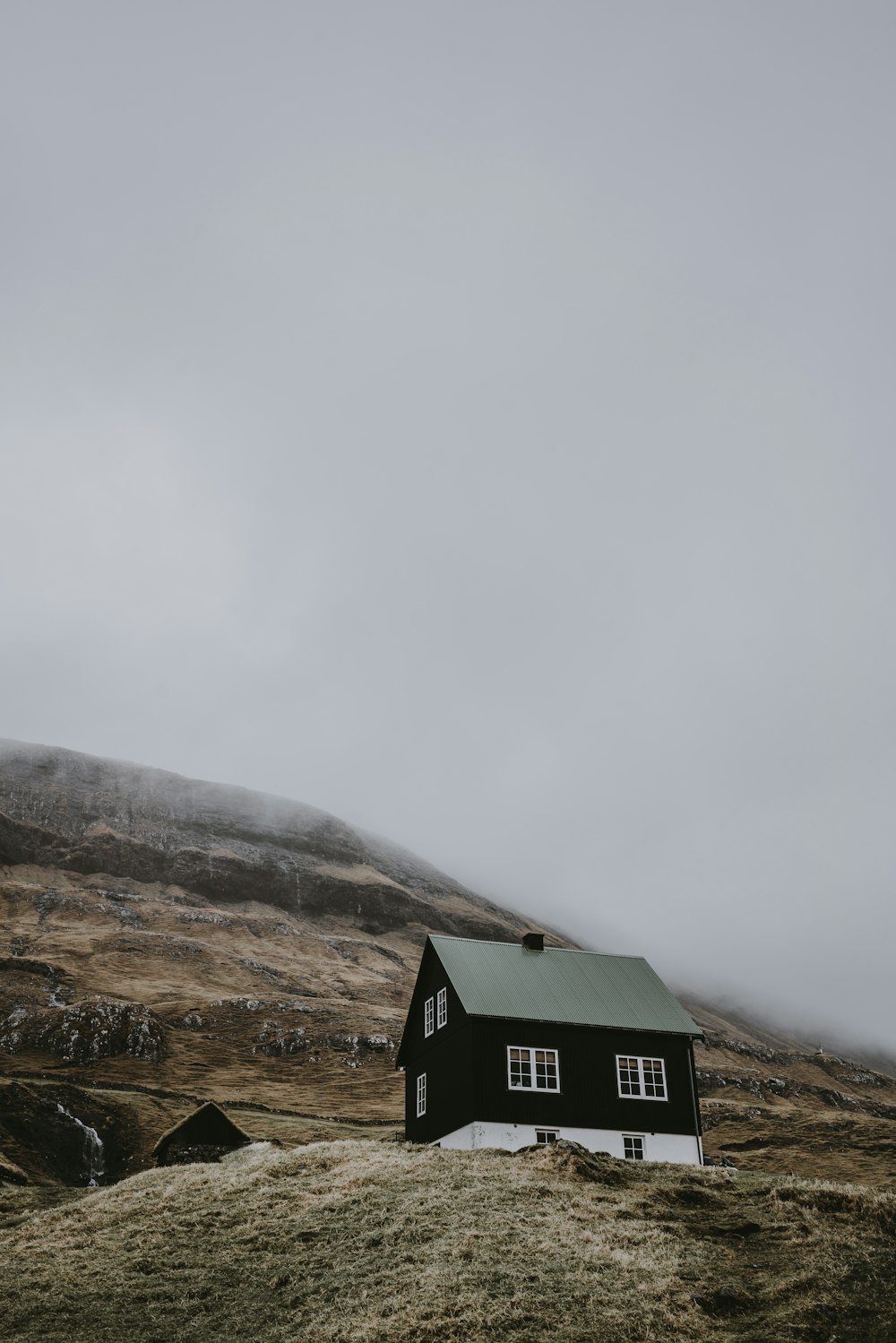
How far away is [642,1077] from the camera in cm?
4053

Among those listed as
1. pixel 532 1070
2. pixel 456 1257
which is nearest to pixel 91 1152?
pixel 532 1070

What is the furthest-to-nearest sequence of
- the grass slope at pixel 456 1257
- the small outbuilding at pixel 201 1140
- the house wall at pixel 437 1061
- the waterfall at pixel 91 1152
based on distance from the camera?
the waterfall at pixel 91 1152 < the house wall at pixel 437 1061 < the small outbuilding at pixel 201 1140 < the grass slope at pixel 456 1257

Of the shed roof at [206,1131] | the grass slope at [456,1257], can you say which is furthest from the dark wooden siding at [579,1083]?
the shed roof at [206,1131]

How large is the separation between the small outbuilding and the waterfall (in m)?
7.84

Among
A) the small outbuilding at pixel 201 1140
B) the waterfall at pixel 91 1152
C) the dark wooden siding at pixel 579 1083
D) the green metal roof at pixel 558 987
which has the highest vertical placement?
the green metal roof at pixel 558 987

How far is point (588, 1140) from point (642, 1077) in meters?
3.62

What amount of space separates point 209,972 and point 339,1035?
29.9 m

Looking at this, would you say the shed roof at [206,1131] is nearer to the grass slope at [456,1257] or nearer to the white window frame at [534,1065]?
the grass slope at [456,1257]

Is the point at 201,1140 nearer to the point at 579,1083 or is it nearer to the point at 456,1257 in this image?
the point at 579,1083

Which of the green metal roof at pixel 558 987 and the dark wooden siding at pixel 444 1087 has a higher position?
the green metal roof at pixel 558 987

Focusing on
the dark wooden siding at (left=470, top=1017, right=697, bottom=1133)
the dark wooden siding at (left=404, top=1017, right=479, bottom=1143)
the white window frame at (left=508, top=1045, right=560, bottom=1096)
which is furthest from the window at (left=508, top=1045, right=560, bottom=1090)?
the dark wooden siding at (left=404, top=1017, right=479, bottom=1143)

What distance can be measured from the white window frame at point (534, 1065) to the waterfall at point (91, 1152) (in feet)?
61.9

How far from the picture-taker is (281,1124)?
189 ft

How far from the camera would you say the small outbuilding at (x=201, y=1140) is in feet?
124
